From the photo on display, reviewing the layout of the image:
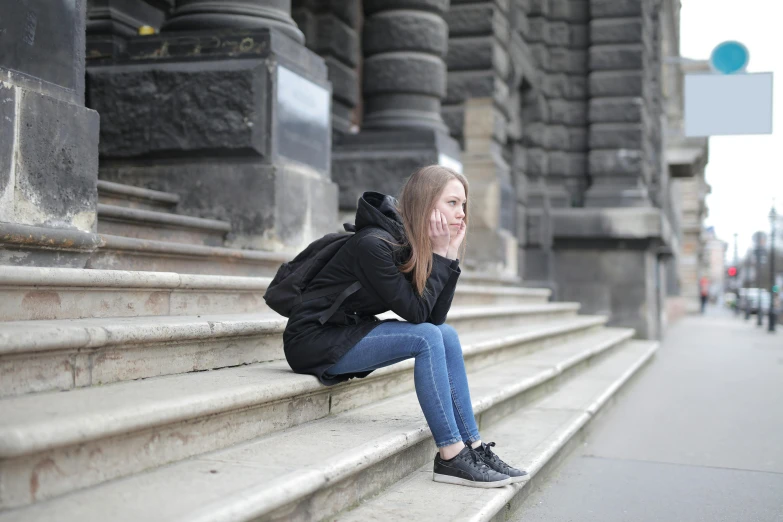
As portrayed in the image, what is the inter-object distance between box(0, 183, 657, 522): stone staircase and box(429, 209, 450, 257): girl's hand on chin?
757mm

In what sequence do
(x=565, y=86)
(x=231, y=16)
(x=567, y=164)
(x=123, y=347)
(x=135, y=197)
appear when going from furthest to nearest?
(x=565, y=86) < (x=567, y=164) < (x=231, y=16) < (x=135, y=197) < (x=123, y=347)

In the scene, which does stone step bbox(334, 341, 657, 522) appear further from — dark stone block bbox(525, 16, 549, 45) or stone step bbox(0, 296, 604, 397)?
dark stone block bbox(525, 16, 549, 45)

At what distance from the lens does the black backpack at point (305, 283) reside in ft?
11.3

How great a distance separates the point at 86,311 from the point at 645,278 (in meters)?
11.4

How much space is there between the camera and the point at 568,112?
14.6m

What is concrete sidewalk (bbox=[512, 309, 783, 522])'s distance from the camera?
3.76 m

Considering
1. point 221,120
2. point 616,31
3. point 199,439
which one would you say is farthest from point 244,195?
point 616,31

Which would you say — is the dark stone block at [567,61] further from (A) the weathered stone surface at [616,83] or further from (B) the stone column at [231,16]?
(B) the stone column at [231,16]

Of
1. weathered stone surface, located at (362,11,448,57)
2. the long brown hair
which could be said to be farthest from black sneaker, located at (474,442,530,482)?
weathered stone surface, located at (362,11,448,57)

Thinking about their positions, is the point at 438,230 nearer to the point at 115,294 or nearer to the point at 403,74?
the point at 115,294

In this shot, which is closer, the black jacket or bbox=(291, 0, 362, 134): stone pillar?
the black jacket

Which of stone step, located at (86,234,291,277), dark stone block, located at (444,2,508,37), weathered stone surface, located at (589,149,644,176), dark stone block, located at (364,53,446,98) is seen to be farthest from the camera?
weathered stone surface, located at (589,149,644,176)

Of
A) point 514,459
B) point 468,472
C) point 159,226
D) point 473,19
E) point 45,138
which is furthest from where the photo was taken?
point 473,19

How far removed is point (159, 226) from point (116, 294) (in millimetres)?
1765
